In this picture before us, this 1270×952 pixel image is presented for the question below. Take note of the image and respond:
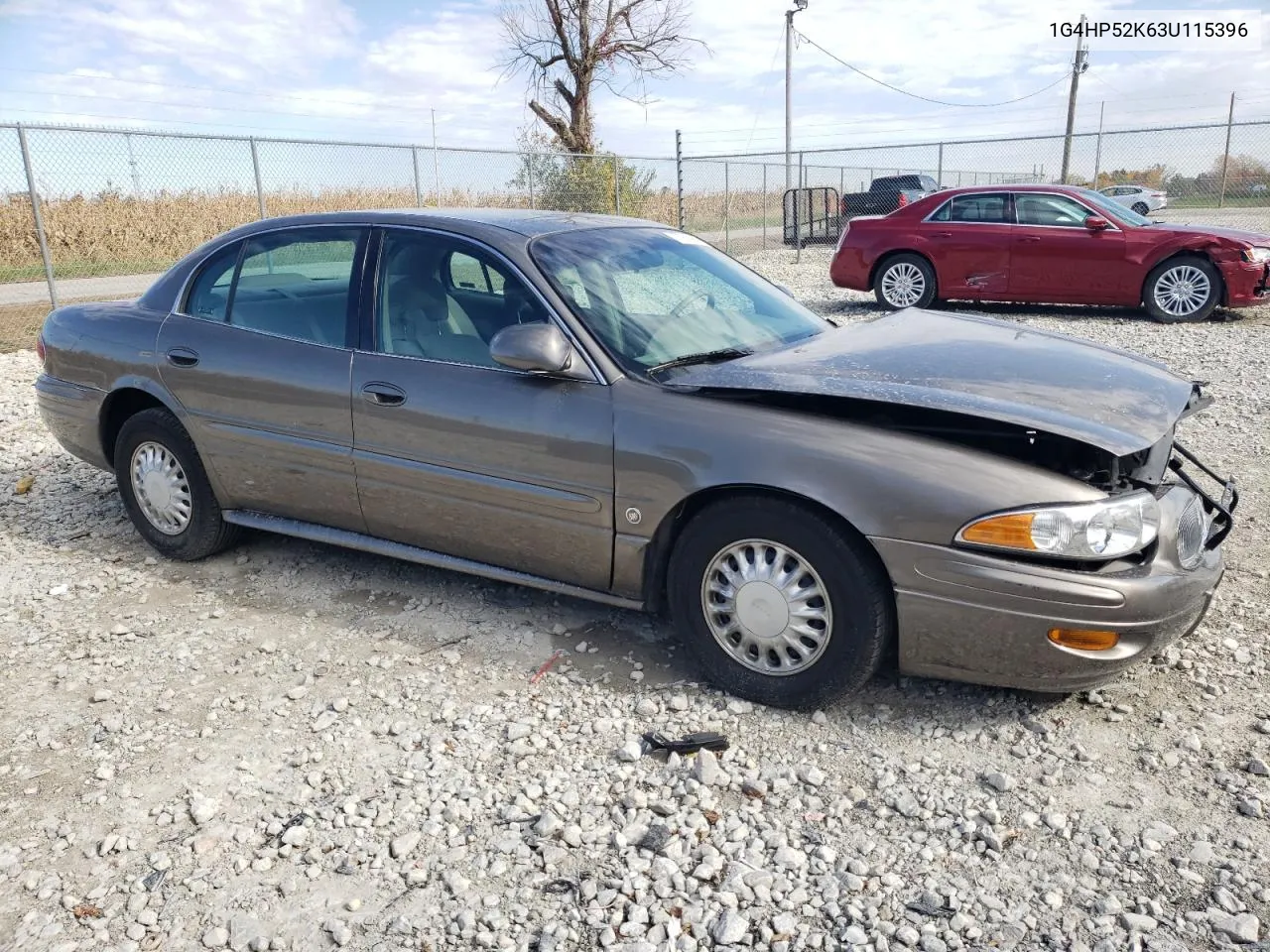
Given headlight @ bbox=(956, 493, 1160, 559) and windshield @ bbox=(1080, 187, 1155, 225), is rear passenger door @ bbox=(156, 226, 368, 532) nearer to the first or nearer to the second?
headlight @ bbox=(956, 493, 1160, 559)

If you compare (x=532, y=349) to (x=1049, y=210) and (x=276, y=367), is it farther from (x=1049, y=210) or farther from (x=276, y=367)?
(x=1049, y=210)

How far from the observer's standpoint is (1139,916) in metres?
2.23

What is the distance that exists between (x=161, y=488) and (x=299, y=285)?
1.24 metres

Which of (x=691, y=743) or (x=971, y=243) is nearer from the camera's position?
(x=691, y=743)

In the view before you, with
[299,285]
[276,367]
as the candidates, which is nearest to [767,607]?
[276,367]

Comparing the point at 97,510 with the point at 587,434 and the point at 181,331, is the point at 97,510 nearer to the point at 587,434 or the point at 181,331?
the point at 181,331

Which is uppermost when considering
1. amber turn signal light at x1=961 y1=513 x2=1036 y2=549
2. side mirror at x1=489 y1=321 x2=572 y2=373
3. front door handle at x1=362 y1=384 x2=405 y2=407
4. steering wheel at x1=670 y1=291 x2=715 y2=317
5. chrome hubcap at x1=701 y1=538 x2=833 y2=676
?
steering wheel at x1=670 y1=291 x2=715 y2=317

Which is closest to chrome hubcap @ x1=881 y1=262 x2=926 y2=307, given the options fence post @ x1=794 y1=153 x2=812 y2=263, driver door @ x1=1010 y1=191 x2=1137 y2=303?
A: driver door @ x1=1010 y1=191 x2=1137 y2=303

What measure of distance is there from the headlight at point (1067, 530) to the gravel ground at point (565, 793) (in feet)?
2.11

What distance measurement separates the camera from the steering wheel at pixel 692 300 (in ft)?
12.3

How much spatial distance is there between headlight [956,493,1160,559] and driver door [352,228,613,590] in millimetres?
1217

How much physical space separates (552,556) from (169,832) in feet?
4.79

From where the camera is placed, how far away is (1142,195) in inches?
1207

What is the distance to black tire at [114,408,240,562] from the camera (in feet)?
14.6
